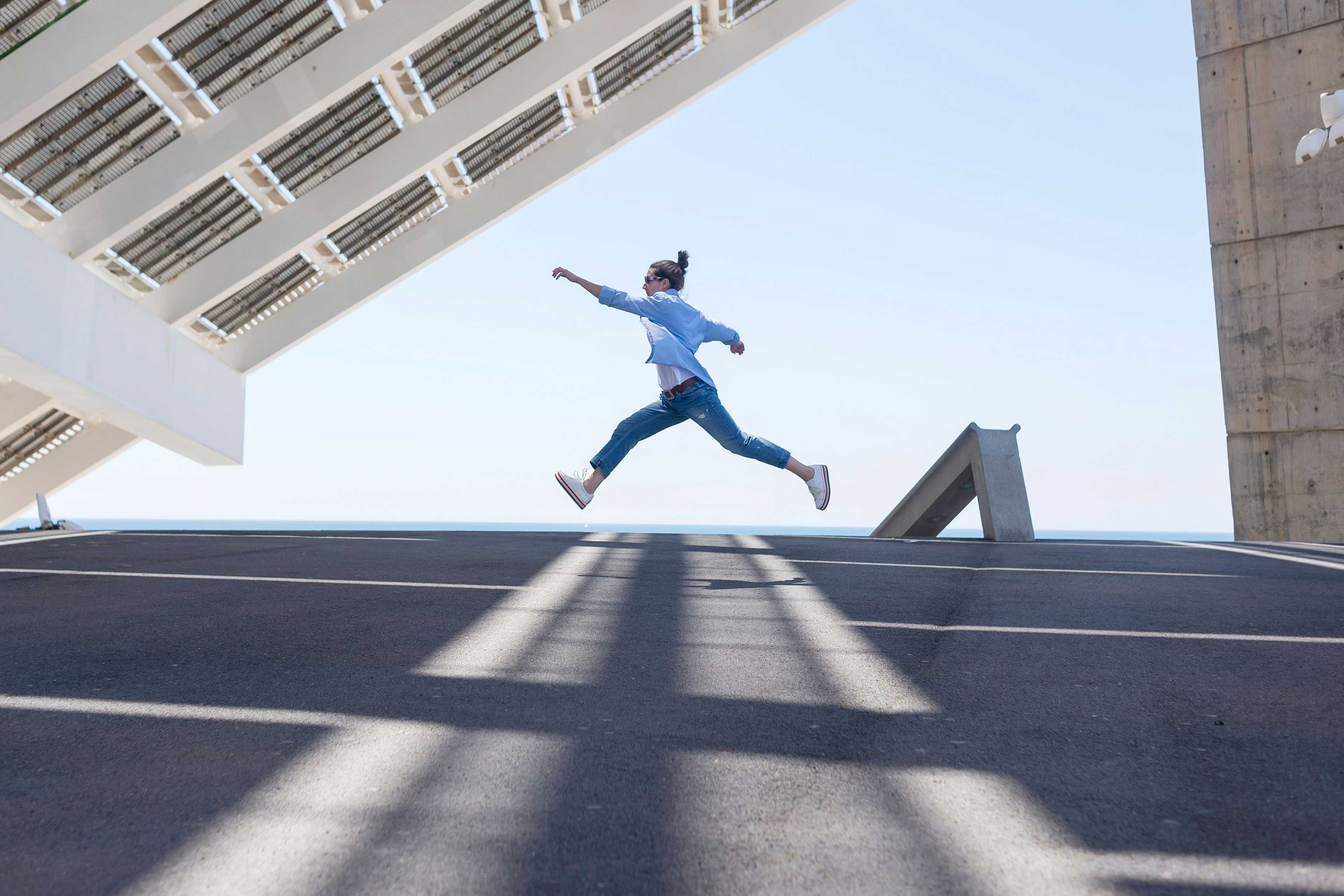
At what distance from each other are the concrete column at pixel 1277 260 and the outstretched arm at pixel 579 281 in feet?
33.2

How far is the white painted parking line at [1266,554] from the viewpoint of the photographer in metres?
4.59

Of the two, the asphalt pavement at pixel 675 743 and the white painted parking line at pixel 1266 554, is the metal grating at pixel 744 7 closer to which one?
the white painted parking line at pixel 1266 554

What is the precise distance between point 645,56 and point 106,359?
30.1ft

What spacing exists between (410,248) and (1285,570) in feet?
47.0

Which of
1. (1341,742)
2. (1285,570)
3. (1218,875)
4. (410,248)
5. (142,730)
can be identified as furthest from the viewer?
(410,248)

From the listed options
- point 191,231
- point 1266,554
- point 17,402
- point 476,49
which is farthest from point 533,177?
point 1266,554

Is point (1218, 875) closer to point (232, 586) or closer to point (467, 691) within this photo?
point (467, 691)

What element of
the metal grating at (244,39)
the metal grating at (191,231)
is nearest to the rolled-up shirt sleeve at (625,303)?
the metal grating at (244,39)

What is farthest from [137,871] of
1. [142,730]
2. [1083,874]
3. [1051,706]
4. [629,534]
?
[629,534]

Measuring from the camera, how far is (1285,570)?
4379 millimetres

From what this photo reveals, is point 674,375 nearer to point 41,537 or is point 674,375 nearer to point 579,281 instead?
point 579,281

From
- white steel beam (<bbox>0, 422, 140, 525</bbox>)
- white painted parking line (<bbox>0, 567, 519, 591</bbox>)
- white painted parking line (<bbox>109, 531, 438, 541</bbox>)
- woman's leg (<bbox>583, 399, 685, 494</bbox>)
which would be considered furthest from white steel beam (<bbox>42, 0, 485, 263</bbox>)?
white steel beam (<bbox>0, 422, 140, 525</bbox>)

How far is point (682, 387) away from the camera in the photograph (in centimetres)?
614

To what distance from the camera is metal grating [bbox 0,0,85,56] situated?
9.23 metres
